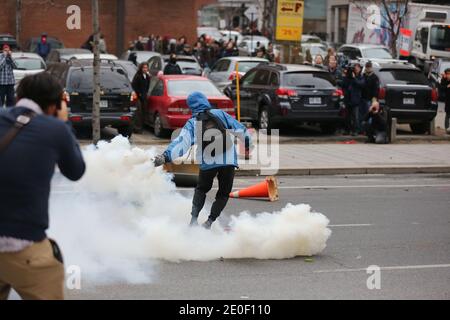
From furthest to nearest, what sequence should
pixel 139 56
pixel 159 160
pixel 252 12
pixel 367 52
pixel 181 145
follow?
pixel 252 12 → pixel 367 52 → pixel 139 56 → pixel 181 145 → pixel 159 160

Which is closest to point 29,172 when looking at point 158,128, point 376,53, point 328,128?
point 158,128

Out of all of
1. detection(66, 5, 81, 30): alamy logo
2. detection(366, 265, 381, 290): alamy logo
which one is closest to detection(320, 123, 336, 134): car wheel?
detection(366, 265, 381, 290): alamy logo

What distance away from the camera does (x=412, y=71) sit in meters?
22.6

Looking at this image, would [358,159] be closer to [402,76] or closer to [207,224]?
[402,76]

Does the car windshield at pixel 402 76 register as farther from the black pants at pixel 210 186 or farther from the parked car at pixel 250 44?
the parked car at pixel 250 44

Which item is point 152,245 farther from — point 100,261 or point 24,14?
point 24,14

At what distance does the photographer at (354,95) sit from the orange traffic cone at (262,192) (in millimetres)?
9096

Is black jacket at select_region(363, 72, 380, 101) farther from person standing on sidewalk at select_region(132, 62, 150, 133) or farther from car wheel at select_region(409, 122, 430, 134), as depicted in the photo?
person standing on sidewalk at select_region(132, 62, 150, 133)

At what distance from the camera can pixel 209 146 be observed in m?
9.35

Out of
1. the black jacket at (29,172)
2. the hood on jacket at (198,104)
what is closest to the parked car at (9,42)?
the hood on jacket at (198,104)

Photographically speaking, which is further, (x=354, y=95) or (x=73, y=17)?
(x=73, y=17)

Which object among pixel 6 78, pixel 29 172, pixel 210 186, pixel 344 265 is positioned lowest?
pixel 344 265

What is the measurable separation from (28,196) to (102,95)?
14716 mm

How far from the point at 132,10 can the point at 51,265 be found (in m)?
39.9
